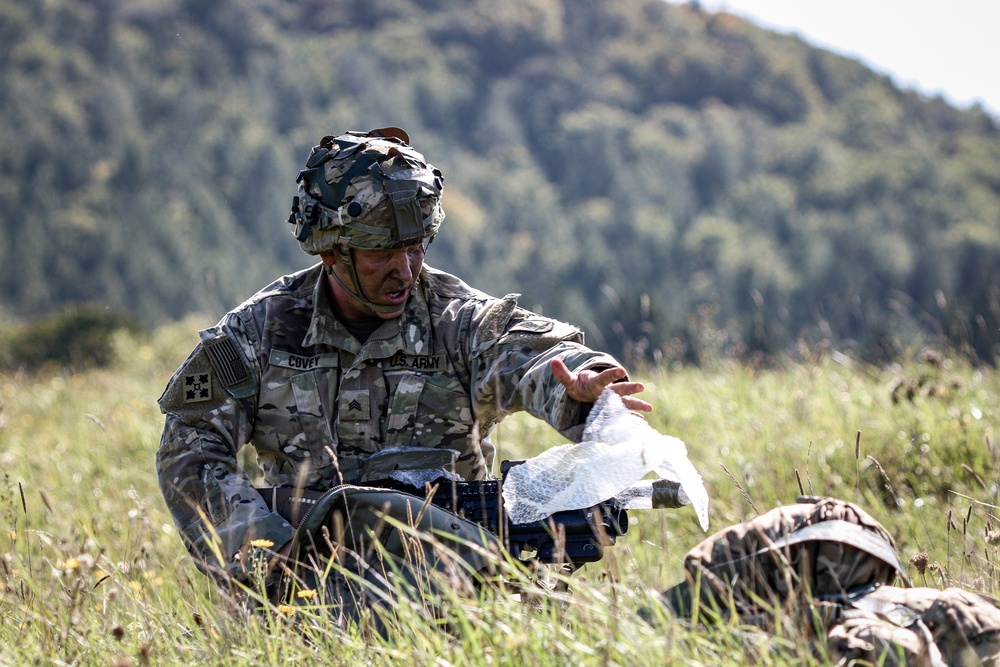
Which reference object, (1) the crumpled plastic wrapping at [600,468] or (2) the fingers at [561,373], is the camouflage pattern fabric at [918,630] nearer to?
(1) the crumpled plastic wrapping at [600,468]

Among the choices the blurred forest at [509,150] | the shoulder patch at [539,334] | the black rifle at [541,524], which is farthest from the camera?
the blurred forest at [509,150]

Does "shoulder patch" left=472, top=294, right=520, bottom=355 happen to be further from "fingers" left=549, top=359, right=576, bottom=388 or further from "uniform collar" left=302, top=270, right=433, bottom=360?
"fingers" left=549, top=359, right=576, bottom=388

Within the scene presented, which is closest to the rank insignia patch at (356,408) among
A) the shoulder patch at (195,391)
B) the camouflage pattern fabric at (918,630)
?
the shoulder patch at (195,391)

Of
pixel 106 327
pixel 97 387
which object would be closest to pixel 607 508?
pixel 97 387

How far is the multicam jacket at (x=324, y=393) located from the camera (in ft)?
13.5

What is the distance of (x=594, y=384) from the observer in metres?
3.43

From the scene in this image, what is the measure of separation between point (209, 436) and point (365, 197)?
1022mm

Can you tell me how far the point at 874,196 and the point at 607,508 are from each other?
382 feet

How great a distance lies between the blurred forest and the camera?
88062mm

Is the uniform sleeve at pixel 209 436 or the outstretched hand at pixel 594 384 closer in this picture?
the outstretched hand at pixel 594 384

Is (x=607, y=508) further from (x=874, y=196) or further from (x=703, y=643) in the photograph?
(x=874, y=196)

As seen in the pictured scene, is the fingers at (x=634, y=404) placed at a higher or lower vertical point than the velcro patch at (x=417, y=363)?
higher

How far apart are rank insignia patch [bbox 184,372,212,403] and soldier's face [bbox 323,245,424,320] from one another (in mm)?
610

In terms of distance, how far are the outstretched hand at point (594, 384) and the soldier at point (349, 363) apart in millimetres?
493
